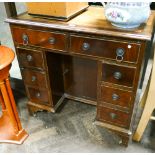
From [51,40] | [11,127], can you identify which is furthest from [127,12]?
[11,127]

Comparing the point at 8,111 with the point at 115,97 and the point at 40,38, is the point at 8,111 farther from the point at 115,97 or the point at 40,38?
the point at 115,97

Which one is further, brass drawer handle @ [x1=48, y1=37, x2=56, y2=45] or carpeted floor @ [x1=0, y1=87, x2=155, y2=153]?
carpeted floor @ [x1=0, y1=87, x2=155, y2=153]

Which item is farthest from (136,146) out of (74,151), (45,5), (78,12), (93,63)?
(45,5)

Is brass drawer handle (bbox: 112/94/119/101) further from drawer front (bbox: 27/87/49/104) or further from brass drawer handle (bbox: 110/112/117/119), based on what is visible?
drawer front (bbox: 27/87/49/104)

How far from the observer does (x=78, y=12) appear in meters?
1.28

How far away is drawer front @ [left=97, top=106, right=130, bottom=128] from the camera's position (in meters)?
1.32

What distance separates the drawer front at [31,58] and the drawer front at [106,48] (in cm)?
26

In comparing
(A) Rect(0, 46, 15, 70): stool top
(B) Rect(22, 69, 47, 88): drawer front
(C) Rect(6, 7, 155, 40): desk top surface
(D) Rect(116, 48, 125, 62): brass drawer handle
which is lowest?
(B) Rect(22, 69, 47, 88): drawer front

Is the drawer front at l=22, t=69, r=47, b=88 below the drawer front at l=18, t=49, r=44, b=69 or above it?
below

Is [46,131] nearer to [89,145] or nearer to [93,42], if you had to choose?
[89,145]

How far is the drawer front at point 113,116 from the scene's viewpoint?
1319 millimetres

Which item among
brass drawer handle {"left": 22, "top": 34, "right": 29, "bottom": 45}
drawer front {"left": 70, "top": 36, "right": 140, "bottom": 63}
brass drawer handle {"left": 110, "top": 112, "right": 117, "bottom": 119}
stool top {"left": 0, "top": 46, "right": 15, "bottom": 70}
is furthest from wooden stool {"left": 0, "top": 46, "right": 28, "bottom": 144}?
brass drawer handle {"left": 110, "top": 112, "right": 117, "bottom": 119}

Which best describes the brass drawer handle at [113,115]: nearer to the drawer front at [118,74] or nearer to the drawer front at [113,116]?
the drawer front at [113,116]

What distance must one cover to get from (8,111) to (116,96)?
73cm
